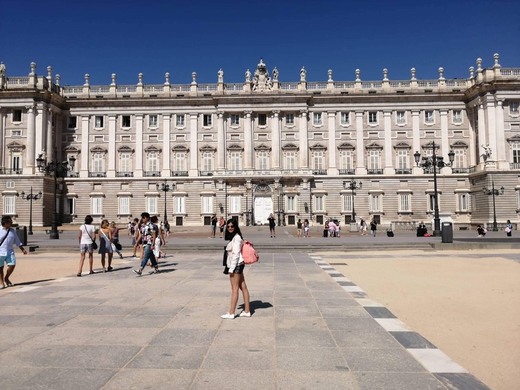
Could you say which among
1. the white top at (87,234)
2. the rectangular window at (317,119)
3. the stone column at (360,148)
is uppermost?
the rectangular window at (317,119)

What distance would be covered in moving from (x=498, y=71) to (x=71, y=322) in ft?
178

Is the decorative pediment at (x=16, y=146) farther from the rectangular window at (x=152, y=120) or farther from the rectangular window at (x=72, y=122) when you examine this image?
the rectangular window at (x=152, y=120)

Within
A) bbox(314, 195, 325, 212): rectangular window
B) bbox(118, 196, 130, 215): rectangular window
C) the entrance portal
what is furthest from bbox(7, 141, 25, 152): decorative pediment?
bbox(314, 195, 325, 212): rectangular window

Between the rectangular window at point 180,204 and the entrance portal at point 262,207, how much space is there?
8.99 metres

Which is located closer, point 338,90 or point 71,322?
point 71,322

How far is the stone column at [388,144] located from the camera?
169 feet

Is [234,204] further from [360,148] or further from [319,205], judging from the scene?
[360,148]

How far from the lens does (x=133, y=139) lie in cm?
5300

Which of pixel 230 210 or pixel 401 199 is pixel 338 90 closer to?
pixel 401 199

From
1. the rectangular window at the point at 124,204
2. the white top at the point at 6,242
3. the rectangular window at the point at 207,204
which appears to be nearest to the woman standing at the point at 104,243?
the white top at the point at 6,242

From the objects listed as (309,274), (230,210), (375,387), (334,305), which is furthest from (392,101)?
(375,387)

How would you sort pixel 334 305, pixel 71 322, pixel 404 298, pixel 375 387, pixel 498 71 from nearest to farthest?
pixel 375 387, pixel 71 322, pixel 334 305, pixel 404 298, pixel 498 71

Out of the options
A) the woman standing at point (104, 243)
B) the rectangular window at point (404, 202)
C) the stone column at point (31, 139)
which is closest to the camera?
the woman standing at point (104, 243)

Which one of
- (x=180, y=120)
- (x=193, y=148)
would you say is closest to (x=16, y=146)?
(x=180, y=120)
